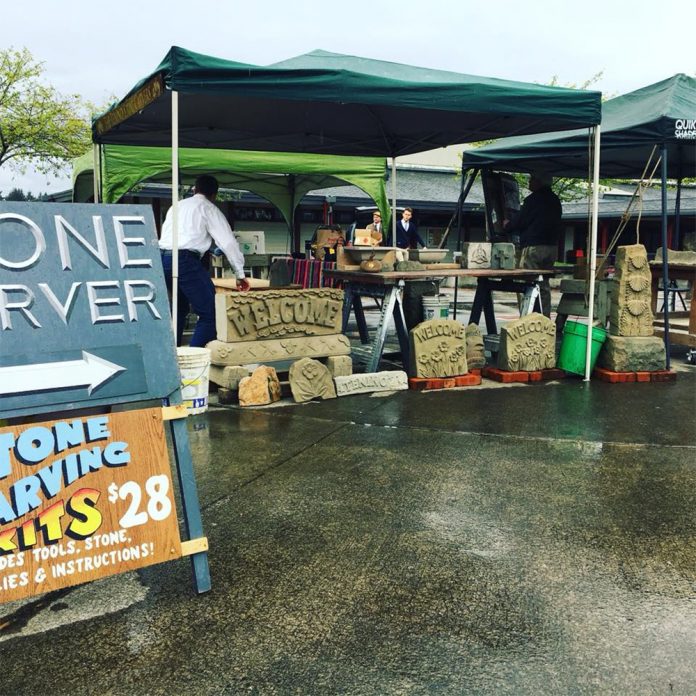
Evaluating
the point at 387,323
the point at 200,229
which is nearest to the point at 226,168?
the point at 200,229

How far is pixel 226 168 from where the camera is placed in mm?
12734

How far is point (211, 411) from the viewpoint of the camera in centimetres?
606

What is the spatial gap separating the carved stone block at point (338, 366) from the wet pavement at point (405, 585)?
5.20ft

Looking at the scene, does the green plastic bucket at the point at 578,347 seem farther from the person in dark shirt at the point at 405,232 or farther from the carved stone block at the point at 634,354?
the person in dark shirt at the point at 405,232

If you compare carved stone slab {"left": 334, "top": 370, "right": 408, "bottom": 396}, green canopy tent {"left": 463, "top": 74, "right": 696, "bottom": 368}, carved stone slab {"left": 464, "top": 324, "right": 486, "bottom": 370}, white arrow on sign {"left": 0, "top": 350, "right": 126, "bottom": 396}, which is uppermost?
green canopy tent {"left": 463, "top": 74, "right": 696, "bottom": 368}

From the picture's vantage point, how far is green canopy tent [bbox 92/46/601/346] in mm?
5602

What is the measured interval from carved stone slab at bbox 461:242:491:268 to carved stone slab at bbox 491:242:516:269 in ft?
0.22

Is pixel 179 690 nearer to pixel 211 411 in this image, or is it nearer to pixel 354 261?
pixel 211 411

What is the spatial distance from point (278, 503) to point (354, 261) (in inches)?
164

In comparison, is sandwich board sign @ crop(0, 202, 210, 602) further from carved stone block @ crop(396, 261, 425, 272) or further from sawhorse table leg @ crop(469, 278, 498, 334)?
sawhorse table leg @ crop(469, 278, 498, 334)

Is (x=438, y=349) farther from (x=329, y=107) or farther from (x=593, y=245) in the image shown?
(x=329, y=107)

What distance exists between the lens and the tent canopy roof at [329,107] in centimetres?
561

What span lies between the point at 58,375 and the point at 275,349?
3962mm

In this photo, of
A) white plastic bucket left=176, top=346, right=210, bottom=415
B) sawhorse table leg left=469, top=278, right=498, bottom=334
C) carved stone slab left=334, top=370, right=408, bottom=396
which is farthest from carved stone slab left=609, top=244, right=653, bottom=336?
white plastic bucket left=176, top=346, right=210, bottom=415
